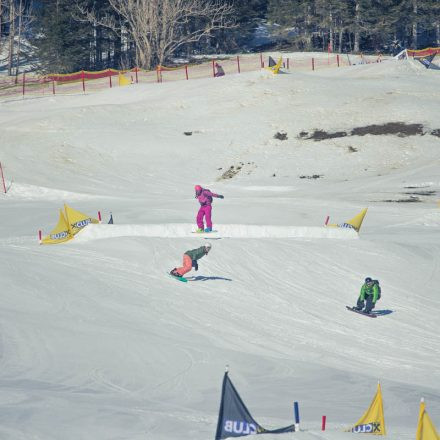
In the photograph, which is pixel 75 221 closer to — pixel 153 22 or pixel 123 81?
pixel 123 81

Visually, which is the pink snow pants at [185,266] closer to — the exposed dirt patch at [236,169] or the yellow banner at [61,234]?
the yellow banner at [61,234]

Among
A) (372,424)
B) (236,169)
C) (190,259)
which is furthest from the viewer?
(236,169)

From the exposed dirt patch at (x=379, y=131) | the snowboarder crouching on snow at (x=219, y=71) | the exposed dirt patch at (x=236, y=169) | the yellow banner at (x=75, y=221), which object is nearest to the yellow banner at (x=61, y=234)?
the yellow banner at (x=75, y=221)

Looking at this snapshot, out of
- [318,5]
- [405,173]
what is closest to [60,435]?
[405,173]

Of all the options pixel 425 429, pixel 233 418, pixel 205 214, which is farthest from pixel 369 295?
pixel 233 418

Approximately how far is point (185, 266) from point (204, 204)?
3316 millimetres

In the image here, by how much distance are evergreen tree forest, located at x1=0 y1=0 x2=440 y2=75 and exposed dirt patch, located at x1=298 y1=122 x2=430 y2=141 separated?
1582 centimetres

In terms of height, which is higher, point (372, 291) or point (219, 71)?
point (219, 71)

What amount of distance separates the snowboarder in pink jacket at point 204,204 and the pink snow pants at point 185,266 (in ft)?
9.37

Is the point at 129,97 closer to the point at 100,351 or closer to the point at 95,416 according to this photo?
the point at 100,351

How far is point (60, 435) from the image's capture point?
35.3ft

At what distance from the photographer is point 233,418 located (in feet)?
33.1

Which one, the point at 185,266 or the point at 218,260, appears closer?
the point at 185,266

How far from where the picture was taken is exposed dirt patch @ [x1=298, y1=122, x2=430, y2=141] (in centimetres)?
3709
